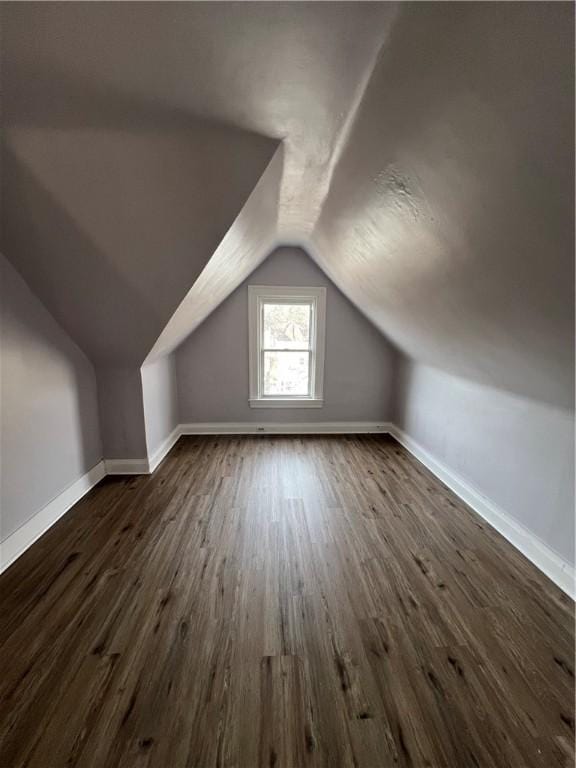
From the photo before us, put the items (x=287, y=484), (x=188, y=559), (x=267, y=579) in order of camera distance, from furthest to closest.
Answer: (x=287, y=484), (x=188, y=559), (x=267, y=579)

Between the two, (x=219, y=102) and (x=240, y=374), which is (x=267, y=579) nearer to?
(x=219, y=102)

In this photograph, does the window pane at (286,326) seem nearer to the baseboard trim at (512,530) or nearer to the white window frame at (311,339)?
the white window frame at (311,339)

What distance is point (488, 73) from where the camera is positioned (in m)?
0.81

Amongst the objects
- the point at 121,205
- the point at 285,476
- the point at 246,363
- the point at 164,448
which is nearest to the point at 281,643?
the point at 285,476

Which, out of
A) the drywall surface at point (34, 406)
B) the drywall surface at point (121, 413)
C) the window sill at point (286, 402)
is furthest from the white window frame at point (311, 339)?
the drywall surface at point (34, 406)

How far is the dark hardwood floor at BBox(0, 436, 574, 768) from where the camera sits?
1.09m

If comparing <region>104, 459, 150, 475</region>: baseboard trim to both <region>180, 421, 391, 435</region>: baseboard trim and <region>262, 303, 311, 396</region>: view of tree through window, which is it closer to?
<region>180, 421, 391, 435</region>: baseboard trim

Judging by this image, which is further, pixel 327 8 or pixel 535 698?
pixel 535 698

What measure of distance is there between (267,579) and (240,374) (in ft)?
8.46

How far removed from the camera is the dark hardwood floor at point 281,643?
1.09 m

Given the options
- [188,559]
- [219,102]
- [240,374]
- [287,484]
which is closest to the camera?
[219,102]

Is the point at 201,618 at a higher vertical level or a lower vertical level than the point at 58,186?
lower

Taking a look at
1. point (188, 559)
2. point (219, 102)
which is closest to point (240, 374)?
point (188, 559)

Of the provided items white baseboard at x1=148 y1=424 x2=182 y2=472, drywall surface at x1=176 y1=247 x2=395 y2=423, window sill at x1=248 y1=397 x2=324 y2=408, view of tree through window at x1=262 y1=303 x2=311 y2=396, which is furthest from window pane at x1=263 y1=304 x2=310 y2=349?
white baseboard at x1=148 y1=424 x2=182 y2=472
